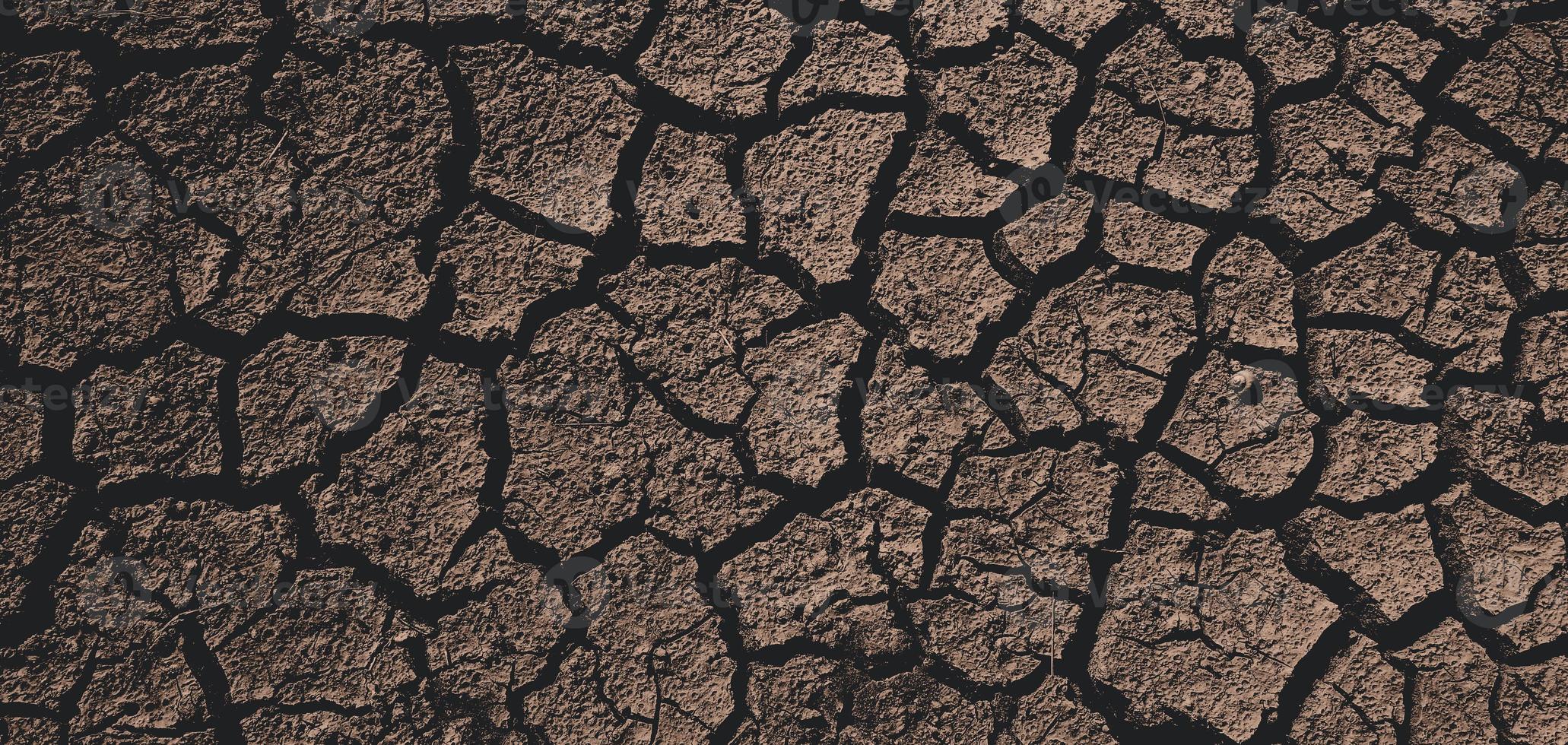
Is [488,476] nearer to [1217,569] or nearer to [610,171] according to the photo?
[610,171]

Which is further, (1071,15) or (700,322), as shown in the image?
(1071,15)

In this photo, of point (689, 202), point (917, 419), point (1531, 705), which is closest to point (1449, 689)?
point (1531, 705)

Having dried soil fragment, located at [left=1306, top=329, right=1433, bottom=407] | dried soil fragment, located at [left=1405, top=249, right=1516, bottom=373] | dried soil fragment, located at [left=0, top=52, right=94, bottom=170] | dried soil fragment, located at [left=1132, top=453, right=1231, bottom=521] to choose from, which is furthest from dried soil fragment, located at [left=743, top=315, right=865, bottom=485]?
dried soil fragment, located at [left=0, top=52, right=94, bottom=170]

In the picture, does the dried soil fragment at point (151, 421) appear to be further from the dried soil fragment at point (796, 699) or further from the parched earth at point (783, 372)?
the dried soil fragment at point (796, 699)

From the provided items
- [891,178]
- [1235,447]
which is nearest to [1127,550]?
[1235,447]

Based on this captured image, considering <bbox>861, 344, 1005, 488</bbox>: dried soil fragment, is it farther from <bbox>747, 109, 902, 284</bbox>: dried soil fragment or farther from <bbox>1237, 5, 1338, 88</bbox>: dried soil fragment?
<bbox>1237, 5, 1338, 88</bbox>: dried soil fragment

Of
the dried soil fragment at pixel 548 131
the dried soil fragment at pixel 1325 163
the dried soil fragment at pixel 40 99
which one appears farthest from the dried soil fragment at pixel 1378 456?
the dried soil fragment at pixel 40 99

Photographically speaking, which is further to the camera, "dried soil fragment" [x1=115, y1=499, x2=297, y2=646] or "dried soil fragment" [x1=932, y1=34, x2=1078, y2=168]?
"dried soil fragment" [x1=932, y1=34, x2=1078, y2=168]

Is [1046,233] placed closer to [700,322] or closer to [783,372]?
[783,372]
